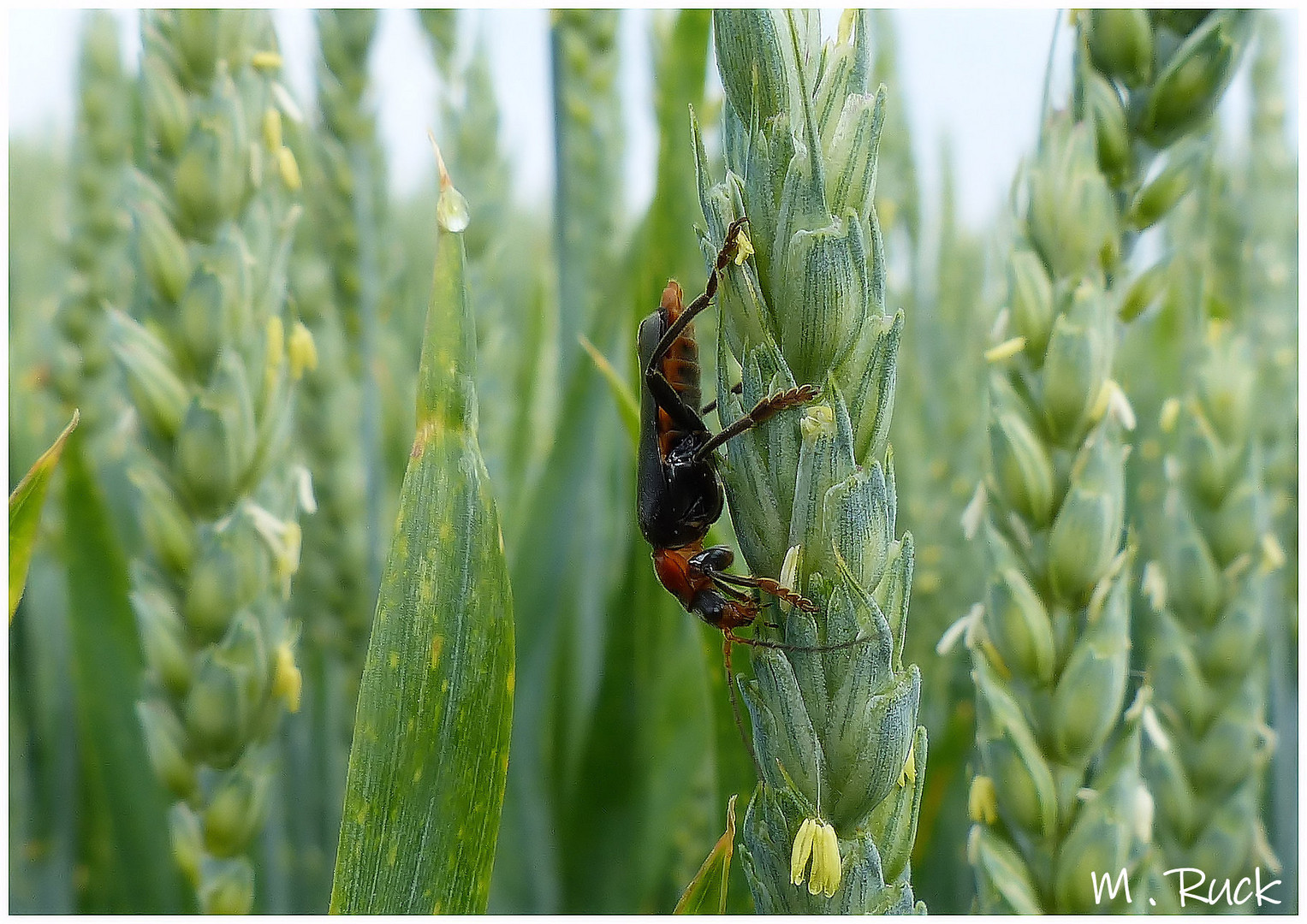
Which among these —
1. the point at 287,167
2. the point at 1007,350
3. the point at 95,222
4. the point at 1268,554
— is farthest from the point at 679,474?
the point at 95,222

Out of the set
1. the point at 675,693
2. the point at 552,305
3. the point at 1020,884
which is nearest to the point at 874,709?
the point at 1020,884

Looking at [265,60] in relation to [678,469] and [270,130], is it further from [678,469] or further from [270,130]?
[678,469]

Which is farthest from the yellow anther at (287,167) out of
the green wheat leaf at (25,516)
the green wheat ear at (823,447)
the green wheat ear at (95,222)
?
the green wheat ear at (95,222)

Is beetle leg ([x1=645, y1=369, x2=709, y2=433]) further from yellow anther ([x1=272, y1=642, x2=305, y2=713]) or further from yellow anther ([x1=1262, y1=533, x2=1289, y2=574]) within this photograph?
yellow anther ([x1=1262, y1=533, x2=1289, y2=574])

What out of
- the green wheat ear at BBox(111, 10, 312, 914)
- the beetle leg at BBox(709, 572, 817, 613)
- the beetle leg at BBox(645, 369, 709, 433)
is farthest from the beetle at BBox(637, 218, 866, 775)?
the green wheat ear at BBox(111, 10, 312, 914)

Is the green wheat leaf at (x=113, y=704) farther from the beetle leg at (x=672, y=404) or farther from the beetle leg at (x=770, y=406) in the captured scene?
the beetle leg at (x=770, y=406)
